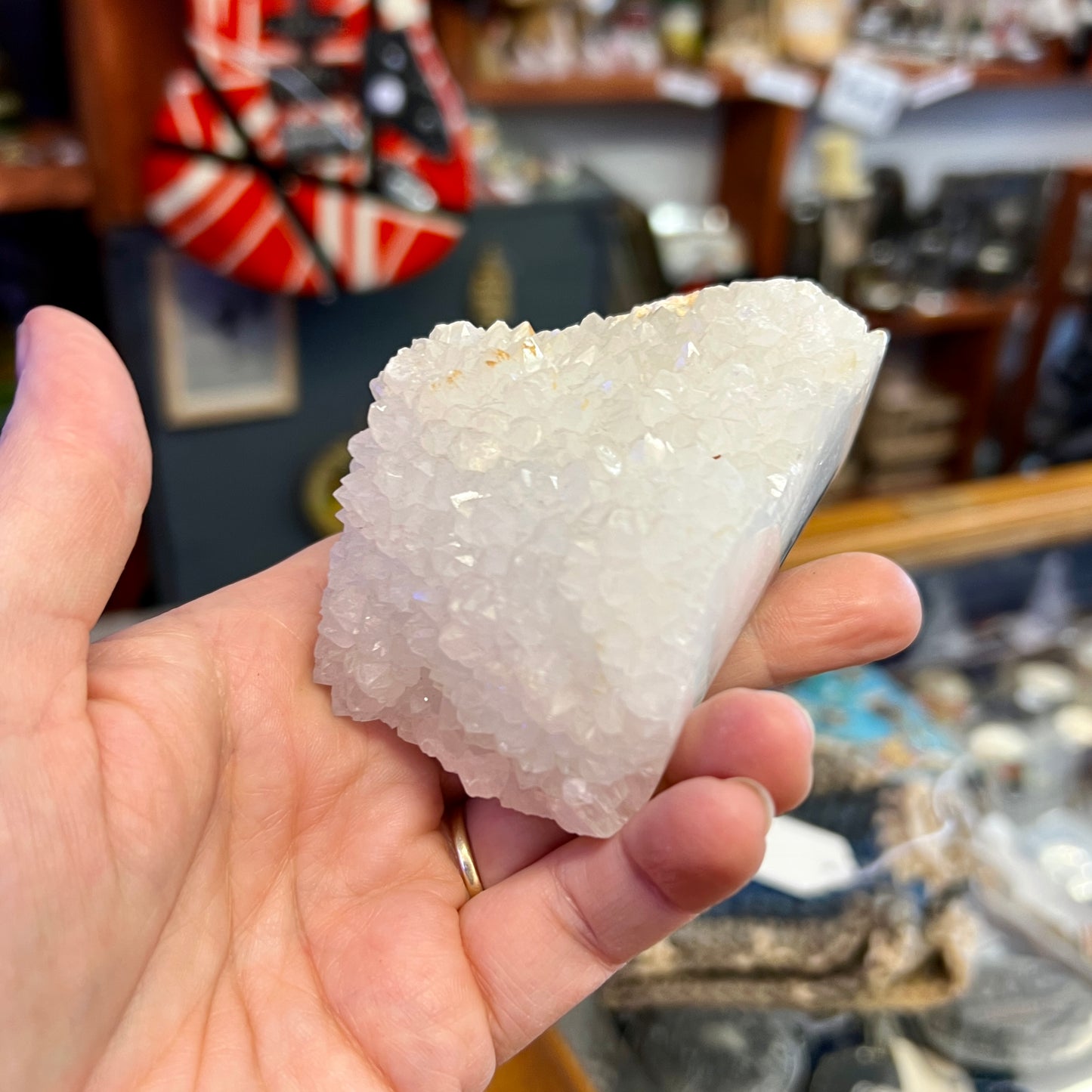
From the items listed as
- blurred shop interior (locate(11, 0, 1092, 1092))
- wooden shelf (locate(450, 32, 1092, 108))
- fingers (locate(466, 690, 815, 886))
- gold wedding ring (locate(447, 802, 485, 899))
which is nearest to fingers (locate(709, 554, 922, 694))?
fingers (locate(466, 690, 815, 886))

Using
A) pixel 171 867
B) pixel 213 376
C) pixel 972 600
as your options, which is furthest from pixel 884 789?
pixel 213 376

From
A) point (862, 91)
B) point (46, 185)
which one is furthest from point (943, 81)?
point (46, 185)

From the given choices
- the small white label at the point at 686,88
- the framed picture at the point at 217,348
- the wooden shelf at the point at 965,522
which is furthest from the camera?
the small white label at the point at 686,88

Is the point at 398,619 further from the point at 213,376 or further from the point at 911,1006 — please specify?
the point at 213,376

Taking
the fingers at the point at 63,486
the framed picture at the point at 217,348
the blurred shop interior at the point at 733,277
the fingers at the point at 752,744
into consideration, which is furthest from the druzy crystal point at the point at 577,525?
the framed picture at the point at 217,348

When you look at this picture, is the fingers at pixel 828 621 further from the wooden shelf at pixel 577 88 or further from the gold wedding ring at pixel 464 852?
the wooden shelf at pixel 577 88

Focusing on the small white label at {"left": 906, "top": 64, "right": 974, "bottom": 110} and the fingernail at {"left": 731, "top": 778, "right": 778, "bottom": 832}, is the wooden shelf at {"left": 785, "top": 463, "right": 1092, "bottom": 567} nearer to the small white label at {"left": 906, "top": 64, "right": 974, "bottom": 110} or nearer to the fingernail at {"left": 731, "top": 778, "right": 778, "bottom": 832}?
the fingernail at {"left": 731, "top": 778, "right": 778, "bottom": 832}

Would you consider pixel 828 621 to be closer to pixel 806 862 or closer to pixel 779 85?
pixel 806 862
